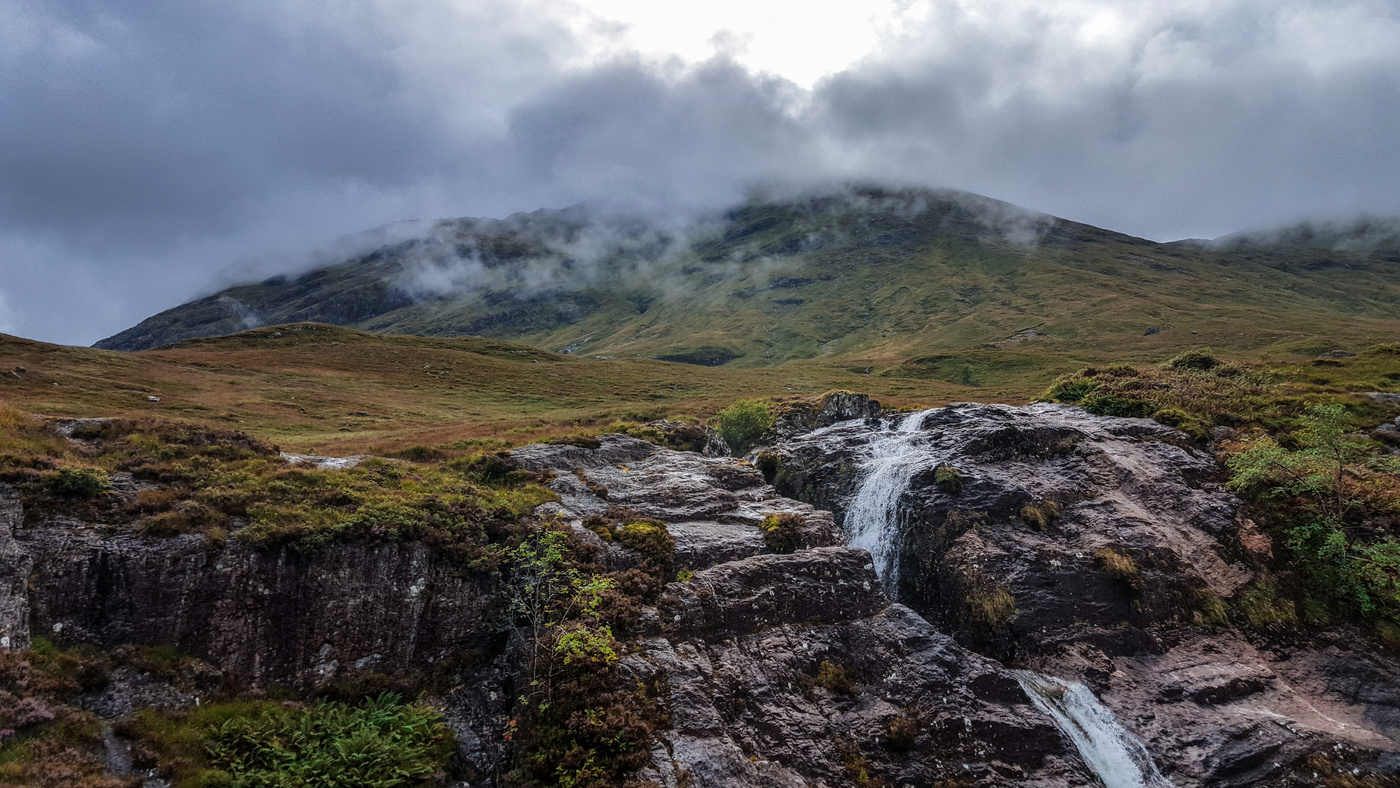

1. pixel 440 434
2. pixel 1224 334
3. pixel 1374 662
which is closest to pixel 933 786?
pixel 1374 662

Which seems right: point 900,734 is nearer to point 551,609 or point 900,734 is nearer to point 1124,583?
point 551,609

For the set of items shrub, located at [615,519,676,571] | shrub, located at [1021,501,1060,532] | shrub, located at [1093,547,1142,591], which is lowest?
shrub, located at [1093,547,1142,591]

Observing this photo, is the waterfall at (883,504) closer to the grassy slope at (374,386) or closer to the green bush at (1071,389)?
the green bush at (1071,389)

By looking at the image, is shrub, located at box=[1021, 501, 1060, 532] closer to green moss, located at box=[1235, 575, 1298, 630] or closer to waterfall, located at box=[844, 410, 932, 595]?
waterfall, located at box=[844, 410, 932, 595]

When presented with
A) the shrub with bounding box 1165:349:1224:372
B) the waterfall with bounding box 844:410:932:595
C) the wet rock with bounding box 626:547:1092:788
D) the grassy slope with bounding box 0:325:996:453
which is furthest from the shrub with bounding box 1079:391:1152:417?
the grassy slope with bounding box 0:325:996:453

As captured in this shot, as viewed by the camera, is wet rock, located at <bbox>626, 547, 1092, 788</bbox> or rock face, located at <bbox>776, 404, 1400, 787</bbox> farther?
rock face, located at <bbox>776, 404, 1400, 787</bbox>

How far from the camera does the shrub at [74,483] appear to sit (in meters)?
15.6

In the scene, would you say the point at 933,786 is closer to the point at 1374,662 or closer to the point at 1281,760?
the point at 1281,760

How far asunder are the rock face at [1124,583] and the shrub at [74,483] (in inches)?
1180

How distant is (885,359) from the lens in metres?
165

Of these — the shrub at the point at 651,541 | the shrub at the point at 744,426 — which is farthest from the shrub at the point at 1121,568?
the shrub at the point at 744,426

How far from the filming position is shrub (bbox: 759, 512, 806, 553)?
885 inches

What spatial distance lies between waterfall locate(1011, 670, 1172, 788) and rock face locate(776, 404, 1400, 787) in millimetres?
500

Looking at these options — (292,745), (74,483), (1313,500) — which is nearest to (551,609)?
(292,745)
